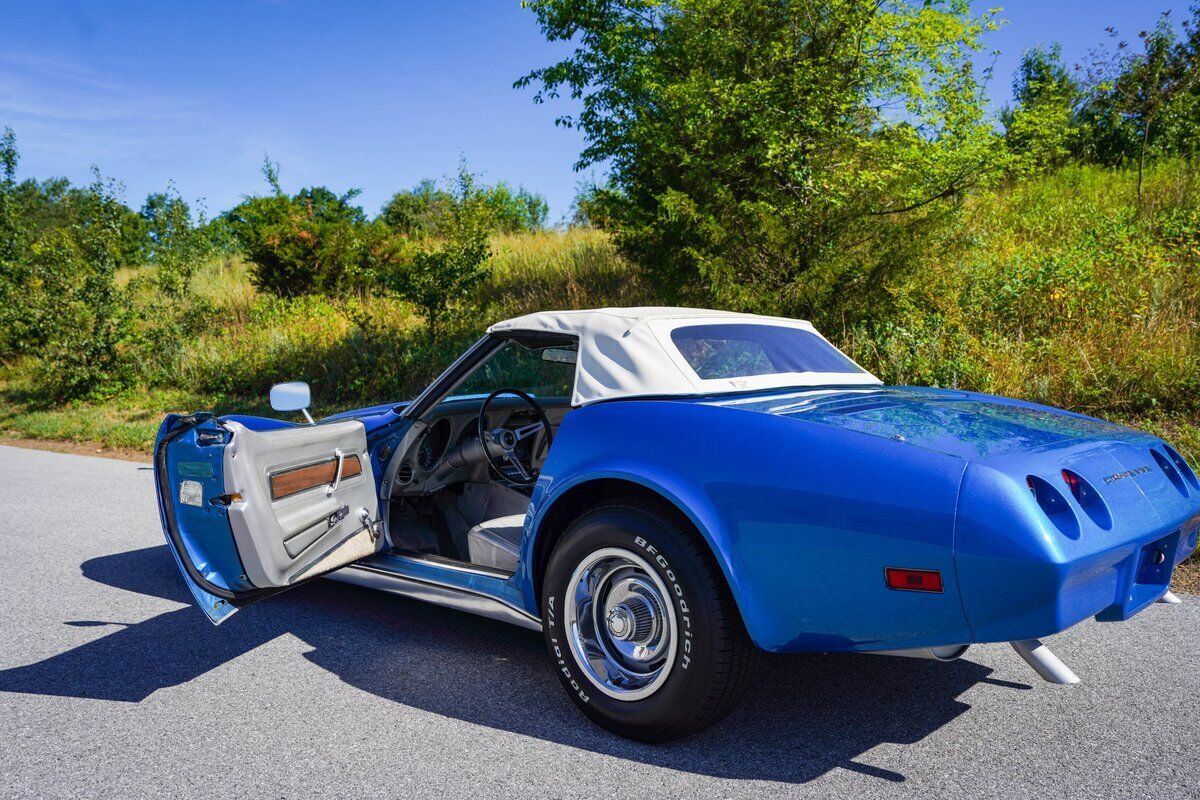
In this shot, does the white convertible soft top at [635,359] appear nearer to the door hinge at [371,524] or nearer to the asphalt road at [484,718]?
the door hinge at [371,524]

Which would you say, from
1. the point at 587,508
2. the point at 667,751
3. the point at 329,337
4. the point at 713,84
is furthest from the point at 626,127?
the point at 667,751

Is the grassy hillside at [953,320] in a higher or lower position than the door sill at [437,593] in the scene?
higher

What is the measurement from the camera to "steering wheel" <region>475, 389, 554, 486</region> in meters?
3.96

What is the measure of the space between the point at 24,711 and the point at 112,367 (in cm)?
1393

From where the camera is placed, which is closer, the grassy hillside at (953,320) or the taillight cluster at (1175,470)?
the taillight cluster at (1175,470)

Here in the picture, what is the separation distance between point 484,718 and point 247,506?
3.80 feet

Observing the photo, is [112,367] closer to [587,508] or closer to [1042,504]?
[587,508]

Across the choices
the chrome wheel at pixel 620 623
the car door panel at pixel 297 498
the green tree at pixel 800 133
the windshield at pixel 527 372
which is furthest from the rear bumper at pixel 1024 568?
the green tree at pixel 800 133

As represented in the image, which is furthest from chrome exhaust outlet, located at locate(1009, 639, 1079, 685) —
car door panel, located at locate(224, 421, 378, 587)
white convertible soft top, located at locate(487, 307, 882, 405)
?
car door panel, located at locate(224, 421, 378, 587)

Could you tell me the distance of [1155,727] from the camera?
2.75 m

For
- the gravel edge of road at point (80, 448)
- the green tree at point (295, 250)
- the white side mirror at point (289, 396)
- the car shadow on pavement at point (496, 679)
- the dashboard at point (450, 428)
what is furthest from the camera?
the green tree at point (295, 250)

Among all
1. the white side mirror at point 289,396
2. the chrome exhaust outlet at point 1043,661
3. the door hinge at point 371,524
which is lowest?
the chrome exhaust outlet at point 1043,661

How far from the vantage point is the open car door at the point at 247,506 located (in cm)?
311

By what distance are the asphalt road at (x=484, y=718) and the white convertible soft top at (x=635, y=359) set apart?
3.79 feet
